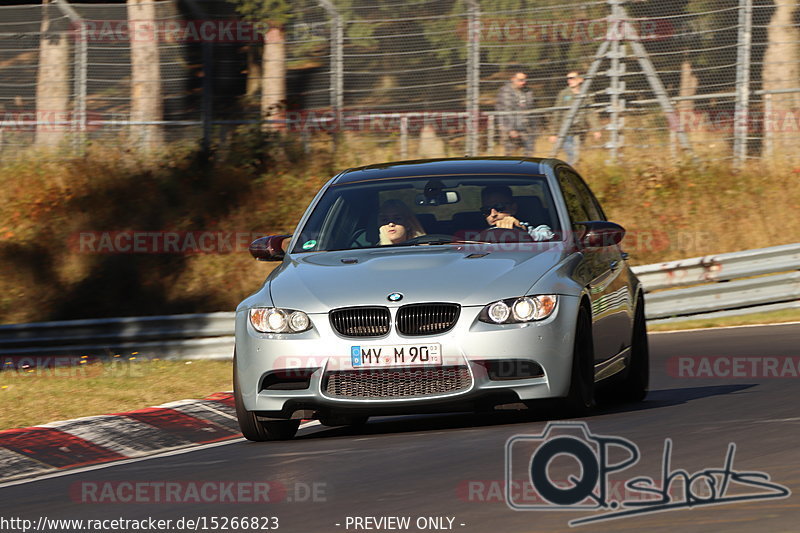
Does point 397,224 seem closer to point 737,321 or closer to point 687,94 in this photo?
point 737,321

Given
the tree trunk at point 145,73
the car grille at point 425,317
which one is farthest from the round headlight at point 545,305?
the tree trunk at point 145,73

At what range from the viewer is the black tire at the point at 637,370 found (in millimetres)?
10477

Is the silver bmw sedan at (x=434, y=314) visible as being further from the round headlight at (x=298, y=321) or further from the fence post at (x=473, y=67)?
the fence post at (x=473, y=67)

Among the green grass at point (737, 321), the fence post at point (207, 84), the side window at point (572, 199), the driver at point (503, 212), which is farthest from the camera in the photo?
the fence post at point (207, 84)

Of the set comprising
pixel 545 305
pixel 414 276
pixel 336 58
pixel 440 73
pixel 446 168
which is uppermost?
pixel 336 58

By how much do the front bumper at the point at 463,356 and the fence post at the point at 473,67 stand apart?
14227 millimetres

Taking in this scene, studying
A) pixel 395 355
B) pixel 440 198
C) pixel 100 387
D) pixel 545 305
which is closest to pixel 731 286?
pixel 100 387

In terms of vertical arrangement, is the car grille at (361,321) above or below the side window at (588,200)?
below

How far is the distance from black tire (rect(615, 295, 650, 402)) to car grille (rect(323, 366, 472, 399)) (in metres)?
2.24

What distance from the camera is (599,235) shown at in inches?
374

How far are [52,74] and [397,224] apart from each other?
1584 cm

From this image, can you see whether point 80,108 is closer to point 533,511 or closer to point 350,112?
point 350,112

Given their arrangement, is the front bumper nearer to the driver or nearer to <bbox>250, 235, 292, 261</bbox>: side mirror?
the driver

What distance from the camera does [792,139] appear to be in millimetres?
22922
